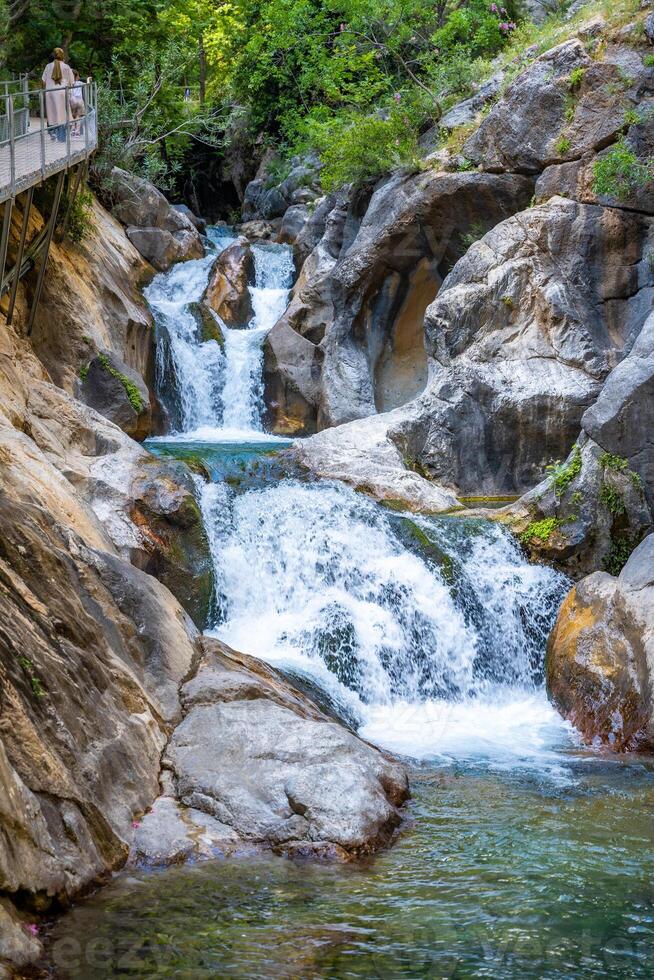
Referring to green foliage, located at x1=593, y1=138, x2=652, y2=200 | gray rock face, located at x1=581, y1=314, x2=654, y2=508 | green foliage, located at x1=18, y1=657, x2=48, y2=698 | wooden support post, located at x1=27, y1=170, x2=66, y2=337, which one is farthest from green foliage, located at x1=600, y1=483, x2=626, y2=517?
green foliage, located at x1=18, y1=657, x2=48, y2=698

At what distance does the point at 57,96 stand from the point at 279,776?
41.9 feet

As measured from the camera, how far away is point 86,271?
16.6 m

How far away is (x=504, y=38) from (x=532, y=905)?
20.8 m

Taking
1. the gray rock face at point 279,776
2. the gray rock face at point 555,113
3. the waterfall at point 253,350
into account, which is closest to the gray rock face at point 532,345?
the gray rock face at point 555,113

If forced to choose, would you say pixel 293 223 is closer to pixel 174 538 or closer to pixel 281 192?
pixel 281 192

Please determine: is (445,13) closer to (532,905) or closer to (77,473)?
(77,473)

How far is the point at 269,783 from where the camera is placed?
6879 mm

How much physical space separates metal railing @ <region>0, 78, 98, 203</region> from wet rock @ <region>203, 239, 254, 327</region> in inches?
171

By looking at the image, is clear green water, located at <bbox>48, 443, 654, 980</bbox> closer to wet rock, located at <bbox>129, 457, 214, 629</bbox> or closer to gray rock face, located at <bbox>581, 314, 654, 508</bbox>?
wet rock, located at <bbox>129, 457, 214, 629</bbox>

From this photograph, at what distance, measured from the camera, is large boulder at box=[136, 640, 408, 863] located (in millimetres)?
6500

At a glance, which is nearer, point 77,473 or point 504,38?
point 77,473

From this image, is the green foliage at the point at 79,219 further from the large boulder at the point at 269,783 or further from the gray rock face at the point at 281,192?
the large boulder at the point at 269,783

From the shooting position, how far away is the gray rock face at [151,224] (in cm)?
2086

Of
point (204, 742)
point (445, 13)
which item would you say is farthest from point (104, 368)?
point (445, 13)
